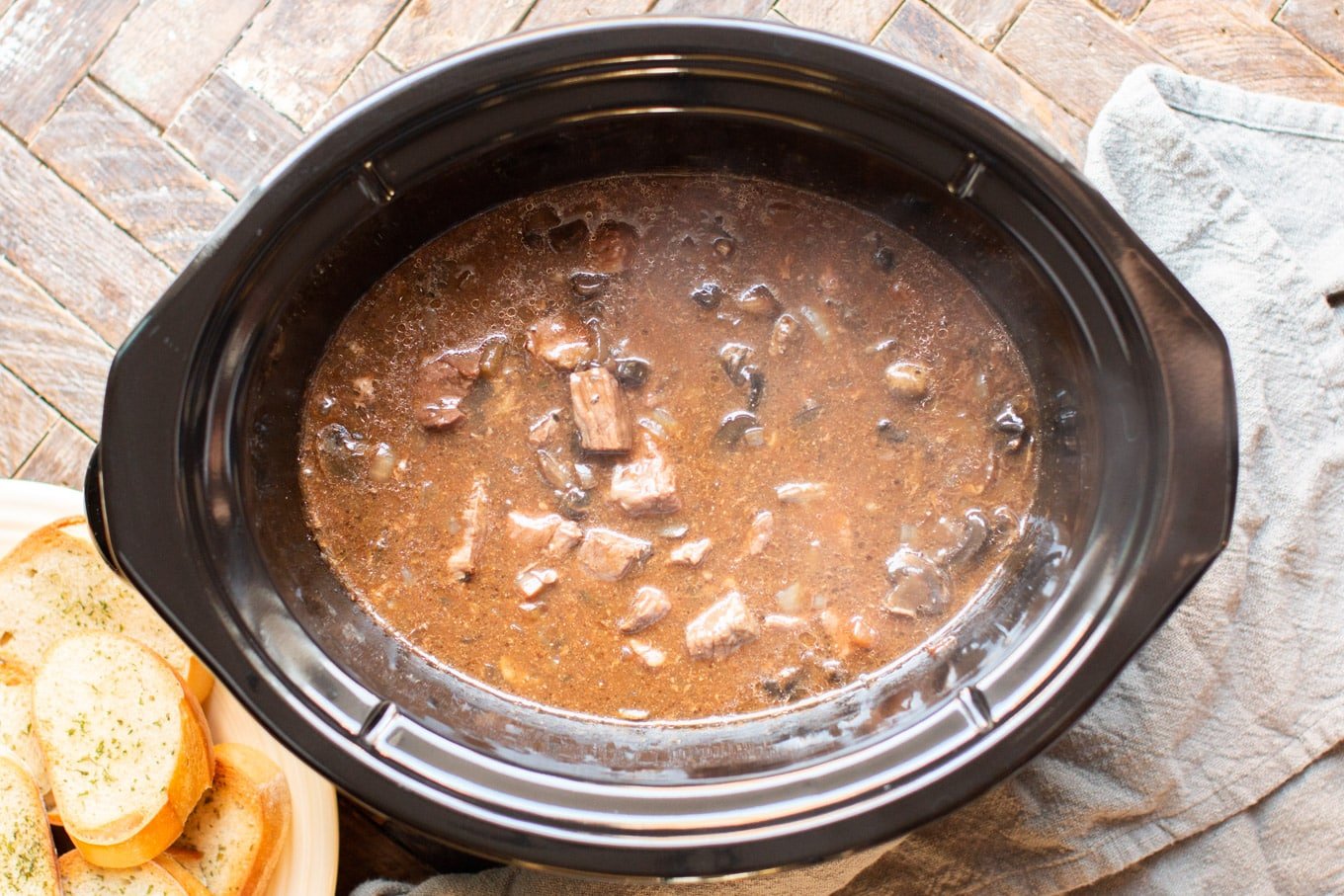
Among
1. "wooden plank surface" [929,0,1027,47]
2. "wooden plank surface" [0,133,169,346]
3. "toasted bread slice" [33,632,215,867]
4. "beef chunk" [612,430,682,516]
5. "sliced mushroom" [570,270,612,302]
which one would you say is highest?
"wooden plank surface" [929,0,1027,47]

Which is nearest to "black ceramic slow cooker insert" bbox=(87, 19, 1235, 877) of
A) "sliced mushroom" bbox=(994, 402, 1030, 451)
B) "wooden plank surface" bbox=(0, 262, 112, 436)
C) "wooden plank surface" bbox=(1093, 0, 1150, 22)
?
"sliced mushroom" bbox=(994, 402, 1030, 451)

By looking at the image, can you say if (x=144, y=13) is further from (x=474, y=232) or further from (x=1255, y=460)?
(x=1255, y=460)

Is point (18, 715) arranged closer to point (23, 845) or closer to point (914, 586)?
point (23, 845)

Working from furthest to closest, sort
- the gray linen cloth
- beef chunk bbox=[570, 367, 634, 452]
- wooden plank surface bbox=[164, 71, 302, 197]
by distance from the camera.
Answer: wooden plank surface bbox=[164, 71, 302, 197], the gray linen cloth, beef chunk bbox=[570, 367, 634, 452]

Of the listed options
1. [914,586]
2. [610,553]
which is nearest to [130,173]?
[610,553]

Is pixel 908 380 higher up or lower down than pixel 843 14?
lower down

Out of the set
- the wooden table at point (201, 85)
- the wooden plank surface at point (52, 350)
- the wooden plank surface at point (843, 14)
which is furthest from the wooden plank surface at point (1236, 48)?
the wooden plank surface at point (52, 350)

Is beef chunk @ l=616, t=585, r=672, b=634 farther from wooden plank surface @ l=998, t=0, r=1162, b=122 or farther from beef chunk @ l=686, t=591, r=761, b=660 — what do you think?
wooden plank surface @ l=998, t=0, r=1162, b=122

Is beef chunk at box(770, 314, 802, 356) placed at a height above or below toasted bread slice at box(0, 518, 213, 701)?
above
